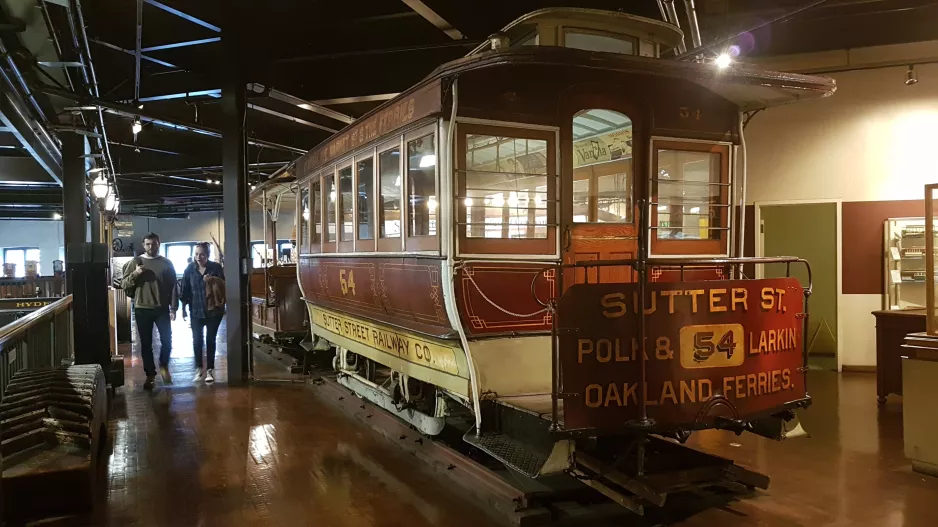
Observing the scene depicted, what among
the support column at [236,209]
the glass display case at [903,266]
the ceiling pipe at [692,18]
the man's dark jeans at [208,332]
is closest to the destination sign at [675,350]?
the ceiling pipe at [692,18]

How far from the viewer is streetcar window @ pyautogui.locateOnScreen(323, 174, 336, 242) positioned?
728 cm

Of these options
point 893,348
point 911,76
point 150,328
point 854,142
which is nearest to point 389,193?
point 150,328

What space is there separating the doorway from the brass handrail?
8.81 metres

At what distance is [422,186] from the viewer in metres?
5.09

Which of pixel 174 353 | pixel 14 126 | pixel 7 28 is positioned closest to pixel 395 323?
pixel 7 28

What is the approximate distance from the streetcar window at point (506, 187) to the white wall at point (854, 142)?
6315 millimetres

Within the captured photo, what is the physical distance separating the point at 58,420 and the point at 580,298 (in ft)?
12.3

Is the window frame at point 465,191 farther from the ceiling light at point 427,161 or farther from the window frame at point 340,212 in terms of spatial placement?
the window frame at point 340,212

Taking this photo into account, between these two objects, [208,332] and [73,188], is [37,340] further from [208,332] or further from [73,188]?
[73,188]

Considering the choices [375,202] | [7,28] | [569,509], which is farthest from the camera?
[7,28]

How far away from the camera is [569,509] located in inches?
164

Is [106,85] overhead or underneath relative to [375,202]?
overhead

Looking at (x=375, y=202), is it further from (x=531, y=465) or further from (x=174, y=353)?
(x=174, y=353)

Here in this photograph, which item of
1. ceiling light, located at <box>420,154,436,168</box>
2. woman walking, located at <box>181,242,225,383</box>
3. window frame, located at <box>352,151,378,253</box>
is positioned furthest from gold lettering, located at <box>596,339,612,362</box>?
woman walking, located at <box>181,242,225,383</box>
